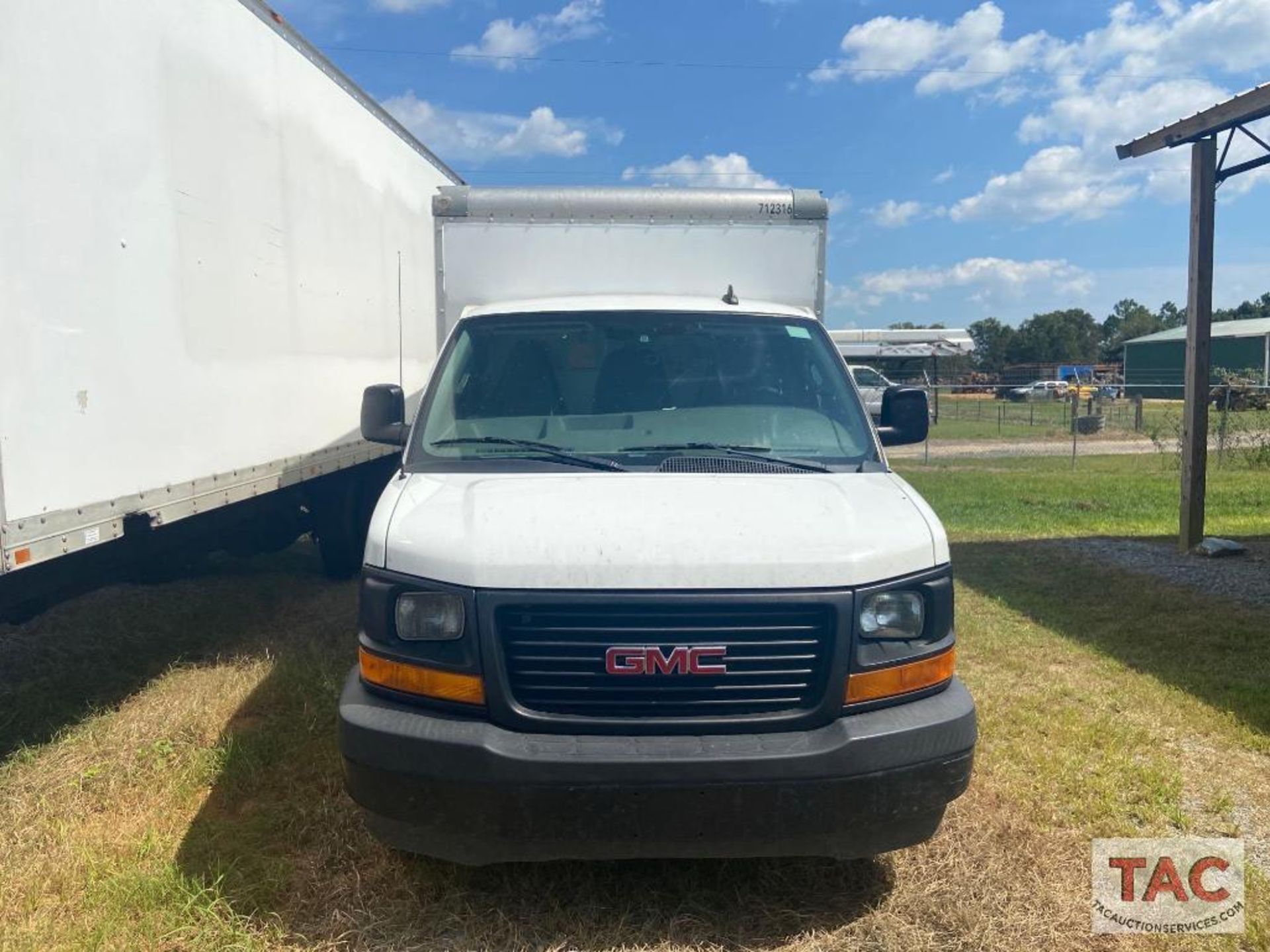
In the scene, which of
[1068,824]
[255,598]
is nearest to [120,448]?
[255,598]

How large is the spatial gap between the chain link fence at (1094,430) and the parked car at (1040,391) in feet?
11.1

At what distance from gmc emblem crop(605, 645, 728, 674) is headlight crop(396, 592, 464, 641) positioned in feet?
1.56

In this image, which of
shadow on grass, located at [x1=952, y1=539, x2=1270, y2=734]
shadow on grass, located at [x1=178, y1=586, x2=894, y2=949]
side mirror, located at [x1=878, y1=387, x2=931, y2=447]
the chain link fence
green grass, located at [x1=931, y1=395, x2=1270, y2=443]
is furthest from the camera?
green grass, located at [x1=931, y1=395, x2=1270, y2=443]

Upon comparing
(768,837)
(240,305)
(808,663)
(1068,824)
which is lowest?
(1068,824)

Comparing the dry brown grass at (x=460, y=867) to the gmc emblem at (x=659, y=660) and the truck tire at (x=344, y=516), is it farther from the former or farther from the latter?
the truck tire at (x=344, y=516)

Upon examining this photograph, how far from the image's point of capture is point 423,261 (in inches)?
356

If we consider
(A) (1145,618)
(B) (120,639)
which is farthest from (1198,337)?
(B) (120,639)

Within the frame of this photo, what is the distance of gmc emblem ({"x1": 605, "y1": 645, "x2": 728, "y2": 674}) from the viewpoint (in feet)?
9.96

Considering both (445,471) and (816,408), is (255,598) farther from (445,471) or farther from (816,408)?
(816,408)

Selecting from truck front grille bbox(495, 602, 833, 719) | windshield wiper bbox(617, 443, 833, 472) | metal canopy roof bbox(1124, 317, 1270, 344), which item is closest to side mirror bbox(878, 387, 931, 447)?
windshield wiper bbox(617, 443, 833, 472)

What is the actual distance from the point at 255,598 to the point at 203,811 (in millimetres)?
3631

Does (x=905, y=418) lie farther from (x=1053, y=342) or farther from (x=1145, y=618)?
(x=1053, y=342)

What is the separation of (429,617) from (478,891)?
106 centimetres

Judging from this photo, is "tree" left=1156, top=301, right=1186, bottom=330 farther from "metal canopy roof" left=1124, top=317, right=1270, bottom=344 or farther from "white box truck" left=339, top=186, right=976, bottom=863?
"white box truck" left=339, top=186, right=976, bottom=863
